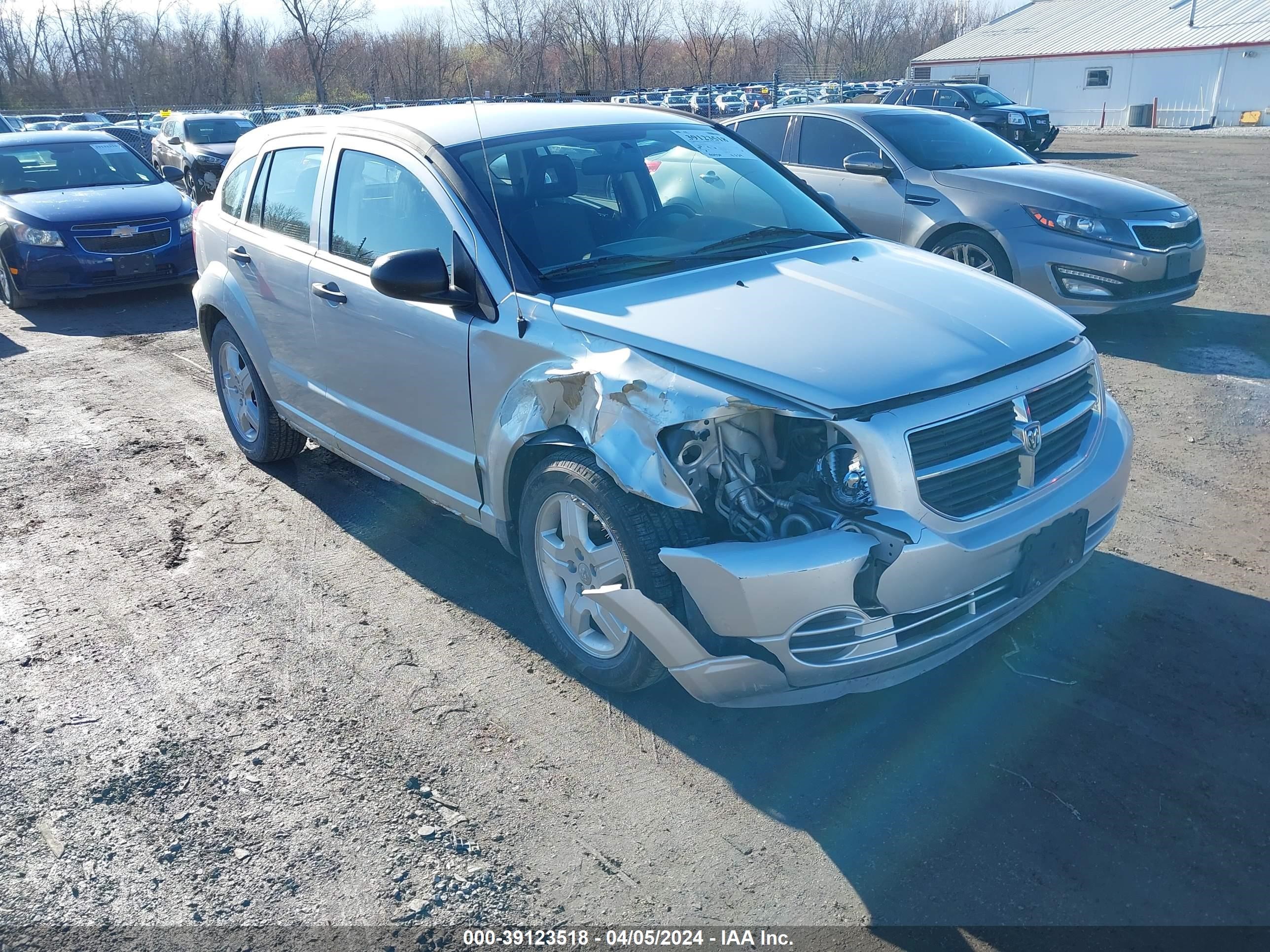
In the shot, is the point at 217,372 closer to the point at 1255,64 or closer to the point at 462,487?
the point at 462,487

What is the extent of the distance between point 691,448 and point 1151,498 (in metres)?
2.98

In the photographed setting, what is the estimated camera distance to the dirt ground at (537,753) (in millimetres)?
2727

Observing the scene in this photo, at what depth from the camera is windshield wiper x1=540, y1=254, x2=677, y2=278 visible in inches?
148

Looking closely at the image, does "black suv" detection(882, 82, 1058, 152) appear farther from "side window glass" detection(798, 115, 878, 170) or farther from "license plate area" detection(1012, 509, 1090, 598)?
"license plate area" detection(1012, 509, 1090, 598)

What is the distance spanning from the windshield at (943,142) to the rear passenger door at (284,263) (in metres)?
5.20

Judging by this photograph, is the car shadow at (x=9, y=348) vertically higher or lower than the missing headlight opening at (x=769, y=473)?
lower

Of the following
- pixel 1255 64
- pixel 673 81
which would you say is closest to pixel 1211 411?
pixel 1255 64

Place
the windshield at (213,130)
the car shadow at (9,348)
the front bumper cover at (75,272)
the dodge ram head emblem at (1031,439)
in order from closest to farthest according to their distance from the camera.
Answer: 1. the dodge ram head emblem at (1031,439)
2. the car shadow at (9,348)
3. the front bumper cover at (75,272)
4. the windshield at (213,130)

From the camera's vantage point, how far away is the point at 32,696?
380 centimetres

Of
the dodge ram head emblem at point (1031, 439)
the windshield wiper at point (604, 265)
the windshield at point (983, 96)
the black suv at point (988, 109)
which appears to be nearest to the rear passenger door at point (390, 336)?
the windshield wiper at point (604, 265)

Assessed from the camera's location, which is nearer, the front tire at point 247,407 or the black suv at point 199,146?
the front tire at point 247,407

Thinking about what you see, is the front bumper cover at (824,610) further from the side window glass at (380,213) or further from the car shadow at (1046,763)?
the side window glass at (380,213)

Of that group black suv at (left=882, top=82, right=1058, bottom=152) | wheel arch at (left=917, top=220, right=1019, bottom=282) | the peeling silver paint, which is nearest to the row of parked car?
the peeling silver paint

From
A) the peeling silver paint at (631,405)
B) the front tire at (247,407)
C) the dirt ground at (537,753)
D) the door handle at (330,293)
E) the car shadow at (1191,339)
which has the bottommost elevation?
the dirt ground at (537,753)
